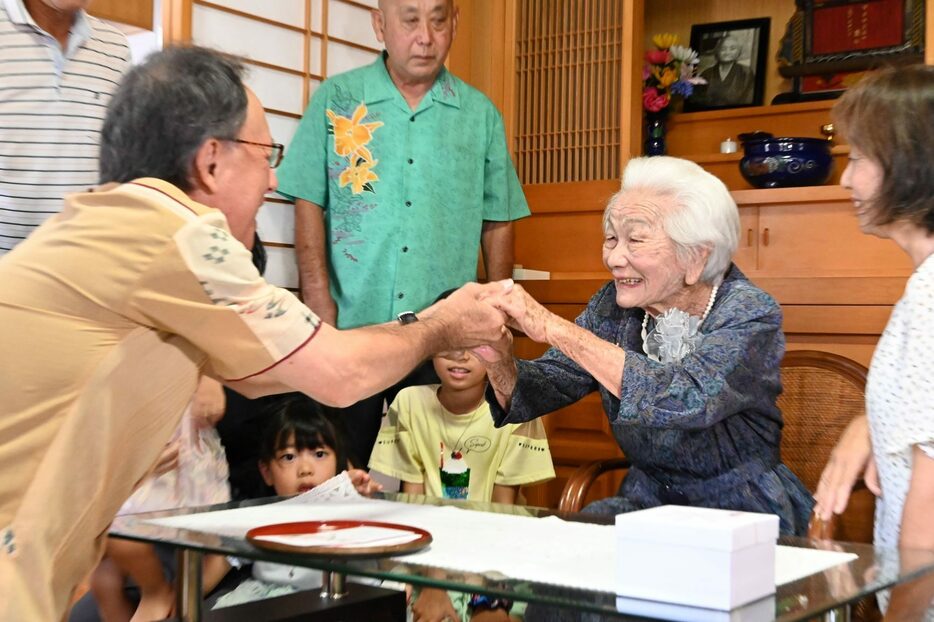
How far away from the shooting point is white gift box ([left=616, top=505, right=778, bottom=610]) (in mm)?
1041

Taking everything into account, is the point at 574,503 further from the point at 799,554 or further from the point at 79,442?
the point at 79,442

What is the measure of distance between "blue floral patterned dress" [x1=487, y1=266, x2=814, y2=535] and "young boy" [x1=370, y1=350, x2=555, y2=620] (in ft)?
2.00

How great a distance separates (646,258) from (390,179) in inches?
59.0

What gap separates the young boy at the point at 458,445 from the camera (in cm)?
281

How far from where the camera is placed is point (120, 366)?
4.58 feet

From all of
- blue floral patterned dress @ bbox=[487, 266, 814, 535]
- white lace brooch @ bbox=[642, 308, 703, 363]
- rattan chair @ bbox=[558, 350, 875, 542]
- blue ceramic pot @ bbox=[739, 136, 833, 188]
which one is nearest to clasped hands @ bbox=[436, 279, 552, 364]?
blue floral patterned dress @ bbox=[487, 266, 814, 535]

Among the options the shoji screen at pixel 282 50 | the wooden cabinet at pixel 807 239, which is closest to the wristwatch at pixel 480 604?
the shoji screen at pixel 282 50

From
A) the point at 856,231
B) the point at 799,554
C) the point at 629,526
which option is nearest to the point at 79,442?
the point at 629,526

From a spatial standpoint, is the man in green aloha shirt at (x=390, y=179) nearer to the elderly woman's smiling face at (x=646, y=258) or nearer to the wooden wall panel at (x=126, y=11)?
the wooden wall panel at (x=126, y=11)

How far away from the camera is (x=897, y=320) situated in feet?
5.38

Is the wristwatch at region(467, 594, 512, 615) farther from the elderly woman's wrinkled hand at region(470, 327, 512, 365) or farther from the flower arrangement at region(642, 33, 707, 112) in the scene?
the flower arrangement at region(642, 33, 707, 112)

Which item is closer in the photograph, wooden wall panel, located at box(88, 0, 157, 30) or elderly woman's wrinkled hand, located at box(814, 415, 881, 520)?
elderly woman's wrinkled hand, located at box(814, 415, 881, 520)

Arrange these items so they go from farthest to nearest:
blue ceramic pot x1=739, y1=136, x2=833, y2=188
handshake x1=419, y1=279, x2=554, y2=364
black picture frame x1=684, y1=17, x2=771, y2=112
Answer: black picture frame x1=684, y1=17, x2=771, y2=112 → blue ceramic pot x1=739, y1=136, x2=833, y2=188 → handshake x1=419, y1=279, x2=554, y2=364

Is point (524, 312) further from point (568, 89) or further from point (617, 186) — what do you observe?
point (568, 89)
